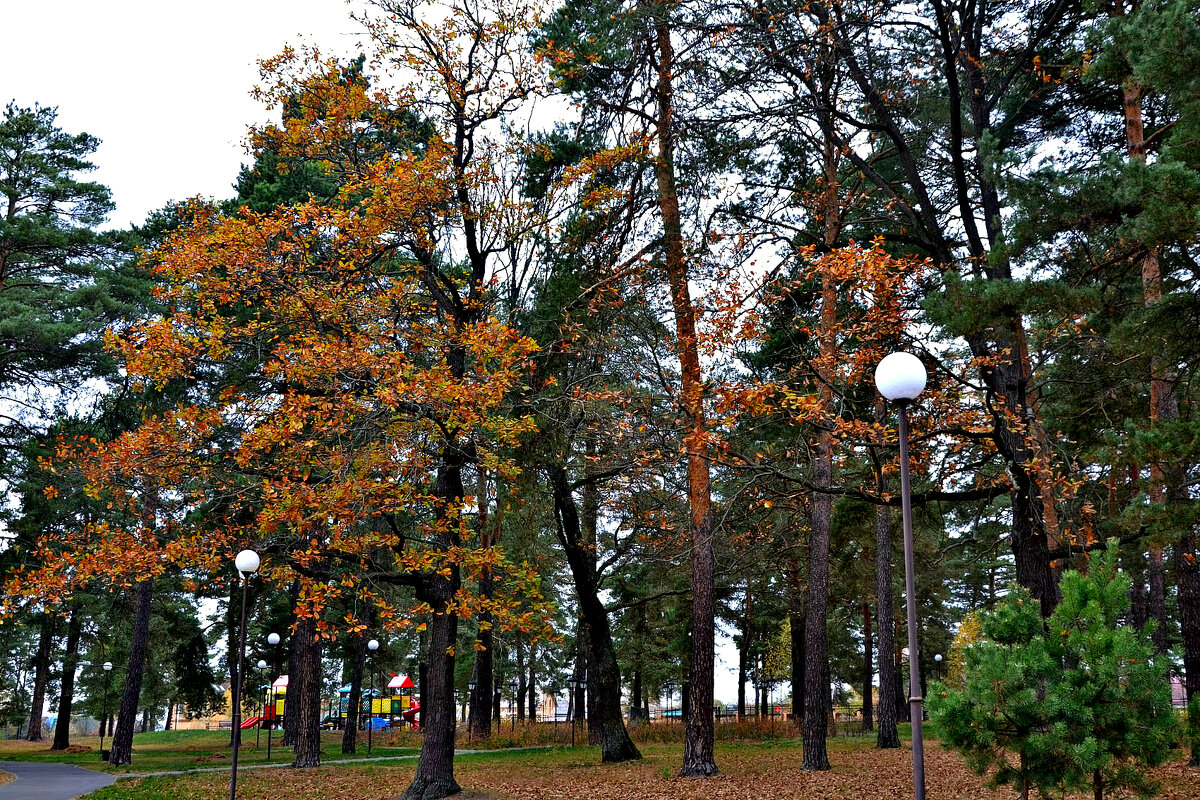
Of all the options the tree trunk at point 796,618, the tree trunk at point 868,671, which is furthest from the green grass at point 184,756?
the tree trunk at point 868,671

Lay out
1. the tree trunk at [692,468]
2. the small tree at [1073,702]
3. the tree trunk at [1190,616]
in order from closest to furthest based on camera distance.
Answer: the small tree at [1073,702] → the tree trunk at [1190,616] → the tree trunk at [692,468]

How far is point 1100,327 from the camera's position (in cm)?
1102

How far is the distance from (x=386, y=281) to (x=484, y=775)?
29.2 feet

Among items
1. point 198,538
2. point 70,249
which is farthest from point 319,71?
point 70,249

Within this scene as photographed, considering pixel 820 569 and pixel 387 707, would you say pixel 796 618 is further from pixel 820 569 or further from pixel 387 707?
pixel 387 707

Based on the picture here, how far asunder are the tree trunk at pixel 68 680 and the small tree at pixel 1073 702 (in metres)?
29.6

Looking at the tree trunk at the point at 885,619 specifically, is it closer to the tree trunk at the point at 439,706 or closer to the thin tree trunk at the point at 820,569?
the thin tree trunk at the point at 820,569

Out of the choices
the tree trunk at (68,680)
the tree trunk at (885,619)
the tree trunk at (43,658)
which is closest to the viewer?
the tree trunk at (885,619)

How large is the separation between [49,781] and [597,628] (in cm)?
1101

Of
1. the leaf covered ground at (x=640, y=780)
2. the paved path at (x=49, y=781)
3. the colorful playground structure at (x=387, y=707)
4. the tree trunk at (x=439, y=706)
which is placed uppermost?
the tree trunk at (x=439, y=706)

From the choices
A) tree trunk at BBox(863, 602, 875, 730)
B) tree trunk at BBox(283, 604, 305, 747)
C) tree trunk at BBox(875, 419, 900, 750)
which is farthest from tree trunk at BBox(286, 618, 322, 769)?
tree trunk at BBox(863, 602, 875, 730)

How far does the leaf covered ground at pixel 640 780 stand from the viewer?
11227mm

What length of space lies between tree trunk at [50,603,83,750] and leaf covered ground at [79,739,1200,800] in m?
15.5

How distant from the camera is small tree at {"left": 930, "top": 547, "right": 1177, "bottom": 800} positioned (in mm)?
6453
